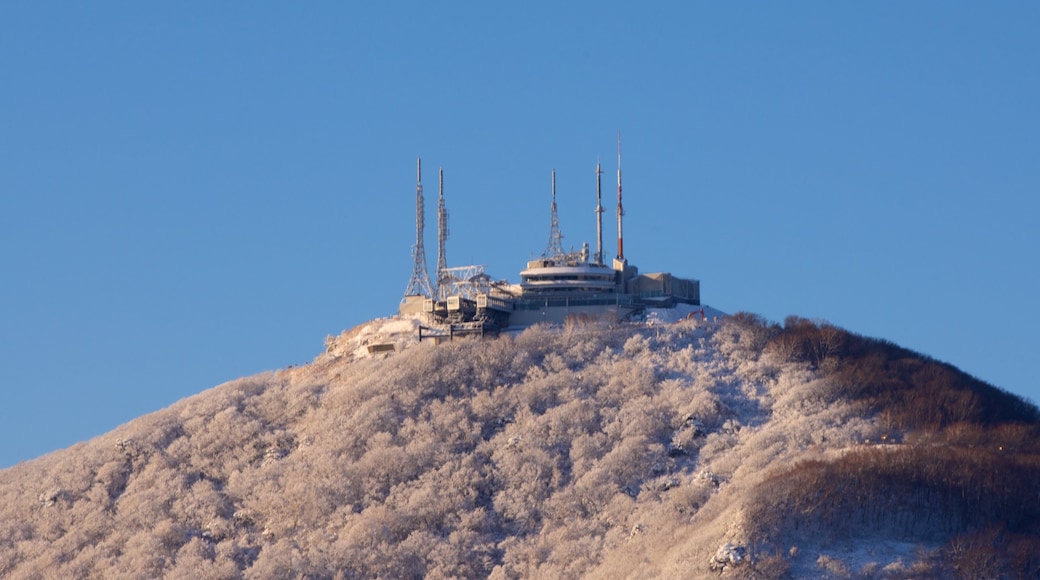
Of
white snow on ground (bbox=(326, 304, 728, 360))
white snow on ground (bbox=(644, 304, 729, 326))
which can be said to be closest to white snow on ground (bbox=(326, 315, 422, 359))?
white snow on ground (bbox=(326, 304, 728, 360))

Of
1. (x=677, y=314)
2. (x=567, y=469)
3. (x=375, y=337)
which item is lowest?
(x=567, y=469)

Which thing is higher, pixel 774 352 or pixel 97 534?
pixel 774 352

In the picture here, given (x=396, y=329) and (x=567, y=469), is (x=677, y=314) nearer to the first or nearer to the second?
(x=396, y=329)

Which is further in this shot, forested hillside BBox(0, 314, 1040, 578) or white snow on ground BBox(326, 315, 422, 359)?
white snow on ground BBox(326, 315, 422, 359)

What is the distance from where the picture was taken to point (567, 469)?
11425 centimetres

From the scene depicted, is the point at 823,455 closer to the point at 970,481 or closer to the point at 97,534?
the point at 970,481

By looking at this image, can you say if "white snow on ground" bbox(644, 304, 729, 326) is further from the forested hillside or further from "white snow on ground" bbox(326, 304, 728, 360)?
the forested hillside

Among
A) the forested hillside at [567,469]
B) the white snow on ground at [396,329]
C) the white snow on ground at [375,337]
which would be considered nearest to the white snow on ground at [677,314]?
the white snow on ground at [396,329]

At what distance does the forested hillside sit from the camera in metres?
100

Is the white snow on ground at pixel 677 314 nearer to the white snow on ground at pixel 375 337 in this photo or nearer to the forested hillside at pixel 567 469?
the forested hillside at pixel 567 469

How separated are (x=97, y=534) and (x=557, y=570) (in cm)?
2729

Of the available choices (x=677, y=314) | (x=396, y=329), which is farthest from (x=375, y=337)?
(x=677, y=314)

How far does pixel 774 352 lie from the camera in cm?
12275

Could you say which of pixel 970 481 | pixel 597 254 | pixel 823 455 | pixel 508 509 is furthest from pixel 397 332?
pixel 970 481
